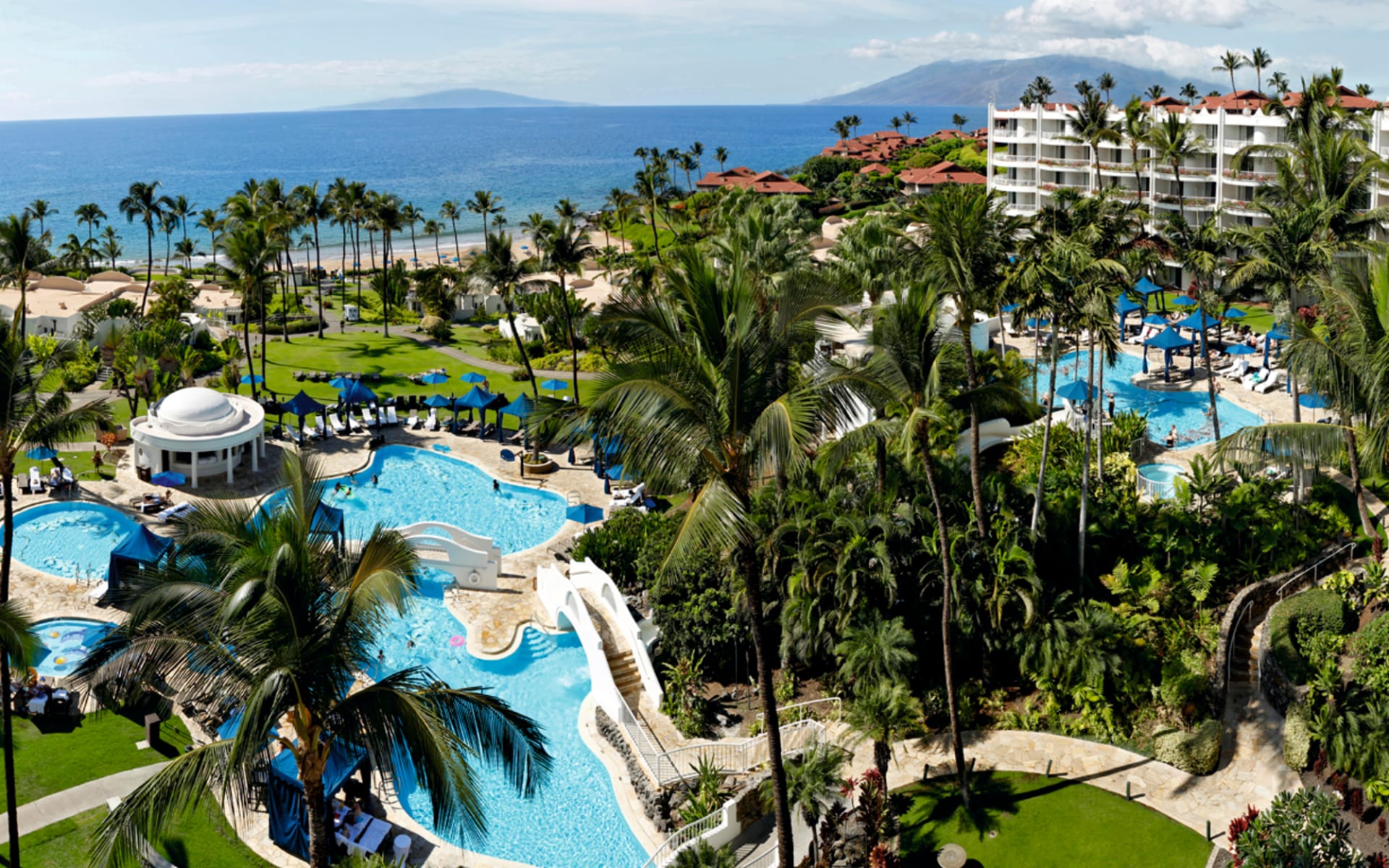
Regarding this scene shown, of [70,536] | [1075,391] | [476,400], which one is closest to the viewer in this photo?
[70,536]

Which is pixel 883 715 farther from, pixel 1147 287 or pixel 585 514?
pixel 1147 287

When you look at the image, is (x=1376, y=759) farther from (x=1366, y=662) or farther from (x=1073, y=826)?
(x=1073, y=826)

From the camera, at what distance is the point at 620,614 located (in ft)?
85.3

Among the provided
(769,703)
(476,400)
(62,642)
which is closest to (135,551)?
(62,642)

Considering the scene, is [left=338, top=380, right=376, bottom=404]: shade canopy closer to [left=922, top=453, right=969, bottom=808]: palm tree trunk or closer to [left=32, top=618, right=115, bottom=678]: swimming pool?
[left=32, top=618, right=115, bottom=678]: swimming pool

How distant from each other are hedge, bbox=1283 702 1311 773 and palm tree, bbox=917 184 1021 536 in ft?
24.4

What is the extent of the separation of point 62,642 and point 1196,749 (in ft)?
83.6

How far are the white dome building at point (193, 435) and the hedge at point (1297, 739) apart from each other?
31931mm

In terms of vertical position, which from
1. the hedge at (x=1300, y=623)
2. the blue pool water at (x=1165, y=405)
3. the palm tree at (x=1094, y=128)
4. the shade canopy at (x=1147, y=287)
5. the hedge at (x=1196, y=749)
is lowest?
the hedge at (x=1196, y=749)

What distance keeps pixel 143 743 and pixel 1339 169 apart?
3480 centimetres

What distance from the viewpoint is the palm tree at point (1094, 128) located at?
2175 inches

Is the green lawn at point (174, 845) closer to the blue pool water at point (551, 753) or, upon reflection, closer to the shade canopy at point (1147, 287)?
the blue pool water at point (551, 753)

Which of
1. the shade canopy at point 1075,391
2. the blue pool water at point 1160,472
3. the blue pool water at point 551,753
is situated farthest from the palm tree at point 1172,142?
the blue pool water at point 551,753

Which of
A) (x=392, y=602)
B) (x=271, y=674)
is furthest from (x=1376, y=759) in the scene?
(x=271, y=674)
